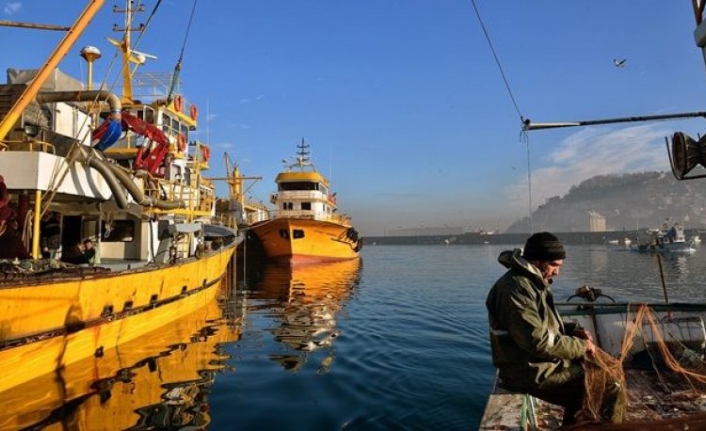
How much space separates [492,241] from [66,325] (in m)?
171

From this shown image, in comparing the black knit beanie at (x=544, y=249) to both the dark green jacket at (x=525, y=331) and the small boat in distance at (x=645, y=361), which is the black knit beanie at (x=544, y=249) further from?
the small boat in distance at (x=645, y=361)

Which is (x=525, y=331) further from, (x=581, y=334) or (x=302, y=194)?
(x=302, y=194)

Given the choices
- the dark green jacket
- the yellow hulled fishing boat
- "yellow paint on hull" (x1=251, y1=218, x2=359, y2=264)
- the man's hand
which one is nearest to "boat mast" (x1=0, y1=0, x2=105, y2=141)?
the yellow hulled fishing boat

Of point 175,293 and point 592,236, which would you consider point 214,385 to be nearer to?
point 175,293

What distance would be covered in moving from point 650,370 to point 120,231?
44.7 feet

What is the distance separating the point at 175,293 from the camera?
40.7 feet

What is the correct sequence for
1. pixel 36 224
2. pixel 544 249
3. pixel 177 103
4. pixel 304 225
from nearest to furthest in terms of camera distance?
pixel 544 249, pixel 36 224, pixel 177 103, pixel 304 225

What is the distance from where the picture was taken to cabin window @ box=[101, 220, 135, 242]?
13.8 meters

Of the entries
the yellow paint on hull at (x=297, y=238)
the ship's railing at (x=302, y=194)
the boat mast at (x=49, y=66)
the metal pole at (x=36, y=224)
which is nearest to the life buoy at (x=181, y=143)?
the boat mast at (x=49, y=66)

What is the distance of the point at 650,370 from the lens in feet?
21.9

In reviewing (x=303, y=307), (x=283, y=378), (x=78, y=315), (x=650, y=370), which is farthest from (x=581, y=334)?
(x=303, y=307)

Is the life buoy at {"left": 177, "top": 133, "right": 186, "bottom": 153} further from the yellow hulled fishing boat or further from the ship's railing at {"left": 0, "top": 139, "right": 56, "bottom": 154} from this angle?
the ship's railing at {"left": 0, "top": 139, "right": 56, "bottom": 154}

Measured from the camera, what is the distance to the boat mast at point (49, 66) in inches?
334

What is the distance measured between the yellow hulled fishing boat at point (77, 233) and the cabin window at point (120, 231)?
31mm
